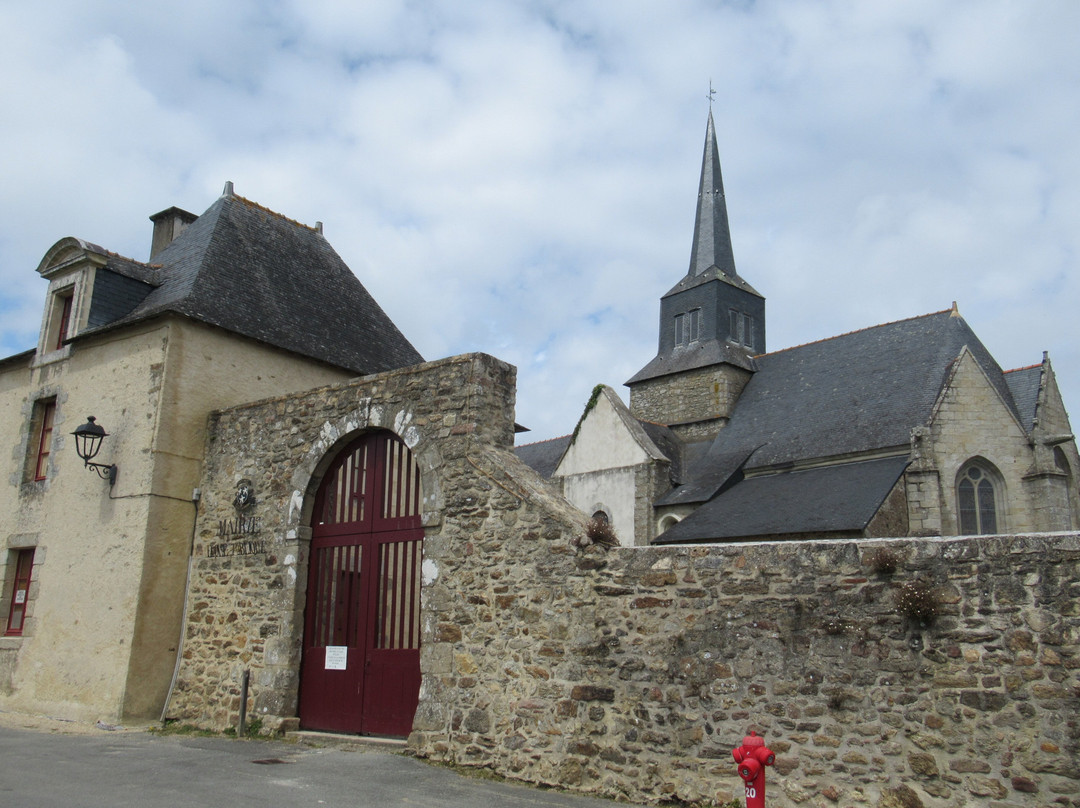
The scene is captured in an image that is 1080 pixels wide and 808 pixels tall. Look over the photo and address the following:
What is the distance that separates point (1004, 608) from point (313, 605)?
632 centimetres

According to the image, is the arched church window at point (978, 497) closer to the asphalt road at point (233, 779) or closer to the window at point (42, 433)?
the asphalt road at point (233, 779)

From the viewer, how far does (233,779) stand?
20.5 ft

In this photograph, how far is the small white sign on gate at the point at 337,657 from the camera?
815 cm

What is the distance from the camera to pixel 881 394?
20453 millimetres

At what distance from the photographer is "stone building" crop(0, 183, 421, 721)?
946cm

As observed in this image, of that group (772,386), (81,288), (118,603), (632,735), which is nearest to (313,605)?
(118,603)

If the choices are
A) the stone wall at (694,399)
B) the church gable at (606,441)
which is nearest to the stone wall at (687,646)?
the church gable at (606,441)

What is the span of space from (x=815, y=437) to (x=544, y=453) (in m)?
12.8

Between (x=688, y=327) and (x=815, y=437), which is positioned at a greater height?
(x=688, y=327)

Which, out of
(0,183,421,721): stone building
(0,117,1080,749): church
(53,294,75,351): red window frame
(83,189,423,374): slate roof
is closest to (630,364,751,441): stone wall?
(0,117,1080,749): church

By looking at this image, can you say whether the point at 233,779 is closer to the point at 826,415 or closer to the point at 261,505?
the point at 261,505

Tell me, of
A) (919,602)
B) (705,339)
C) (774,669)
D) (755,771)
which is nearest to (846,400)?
(705,339)

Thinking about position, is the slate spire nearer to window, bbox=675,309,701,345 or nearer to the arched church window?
window, bbox=675,309,701,345

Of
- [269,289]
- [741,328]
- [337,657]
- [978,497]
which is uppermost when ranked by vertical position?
[741,328]
